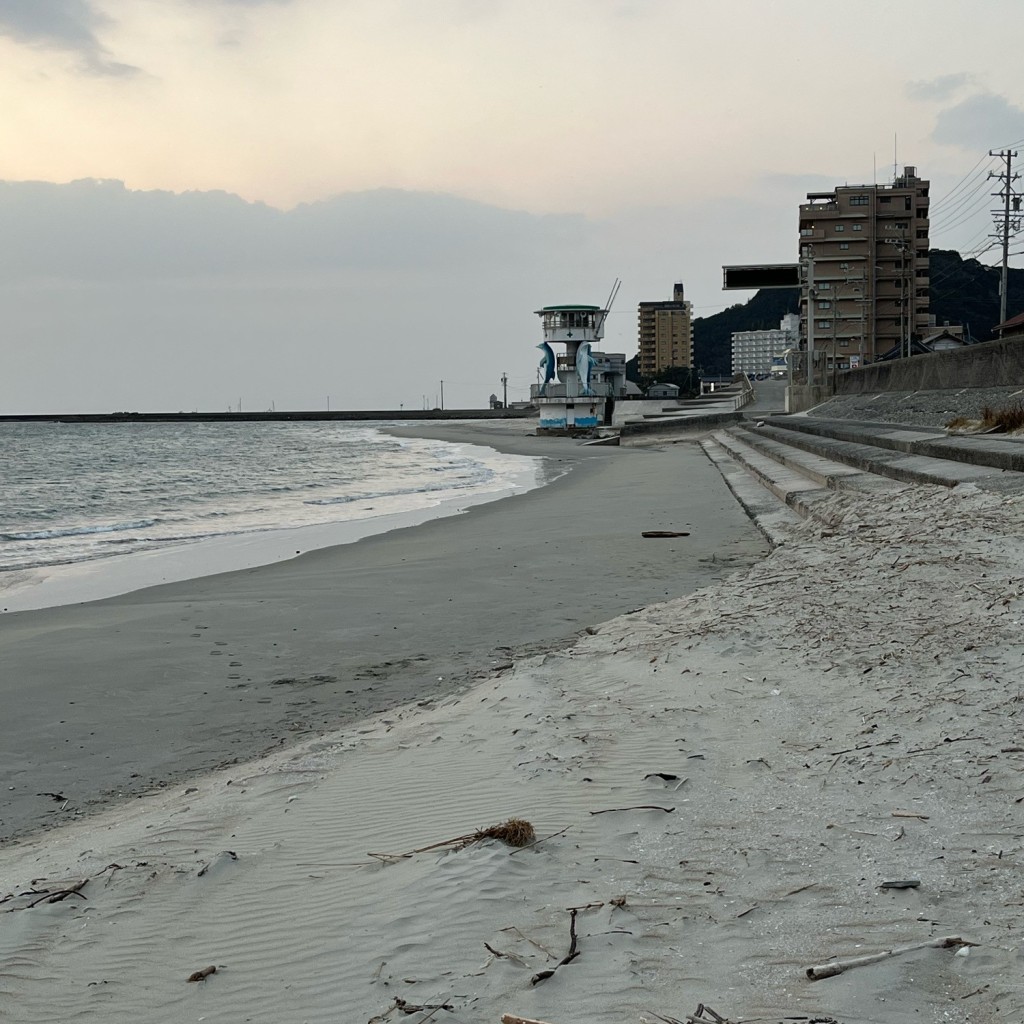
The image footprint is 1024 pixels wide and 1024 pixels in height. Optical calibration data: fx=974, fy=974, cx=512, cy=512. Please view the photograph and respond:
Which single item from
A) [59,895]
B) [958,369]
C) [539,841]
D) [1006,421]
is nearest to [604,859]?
[539,841]

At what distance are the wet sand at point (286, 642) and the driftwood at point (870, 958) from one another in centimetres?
328

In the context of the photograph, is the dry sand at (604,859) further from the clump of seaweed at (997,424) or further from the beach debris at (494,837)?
the clump of seaweed at (997,424)

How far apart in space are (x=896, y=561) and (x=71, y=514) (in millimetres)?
19860

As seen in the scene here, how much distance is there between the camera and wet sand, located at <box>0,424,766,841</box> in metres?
5.10

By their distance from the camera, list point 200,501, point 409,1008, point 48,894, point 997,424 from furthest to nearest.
Result: point 200,501 < point 997,424 < point 48,894 < point 409,1008

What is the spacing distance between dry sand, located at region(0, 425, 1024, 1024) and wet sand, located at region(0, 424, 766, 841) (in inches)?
22.5

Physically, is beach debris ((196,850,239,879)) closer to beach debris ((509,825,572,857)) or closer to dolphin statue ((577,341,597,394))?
beach debris ((509,825,572,857))

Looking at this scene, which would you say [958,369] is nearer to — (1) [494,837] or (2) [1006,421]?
(2) [1006,421]

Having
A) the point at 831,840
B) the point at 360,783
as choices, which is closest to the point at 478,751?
the point at 360,783

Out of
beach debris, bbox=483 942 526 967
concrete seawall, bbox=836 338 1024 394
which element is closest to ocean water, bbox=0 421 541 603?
beach debris, bbox=483 942 526 967

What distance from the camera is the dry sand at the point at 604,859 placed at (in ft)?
8.06

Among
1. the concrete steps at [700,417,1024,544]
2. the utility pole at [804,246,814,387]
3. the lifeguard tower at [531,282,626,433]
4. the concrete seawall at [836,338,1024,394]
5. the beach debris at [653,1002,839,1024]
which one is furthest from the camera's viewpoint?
the lifeguard tower at [531,282,626,433]

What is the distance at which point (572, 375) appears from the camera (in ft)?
236

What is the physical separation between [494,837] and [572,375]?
6975cm
